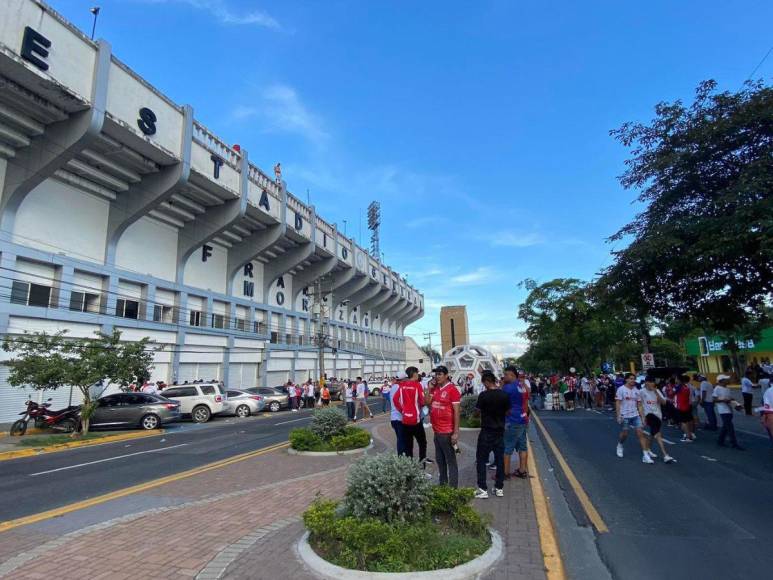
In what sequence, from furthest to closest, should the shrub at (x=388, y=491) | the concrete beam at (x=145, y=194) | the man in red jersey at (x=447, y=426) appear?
the concrete beam at (x=145, y=194) < the man in red jersey at (x=447, y=426) < the shrub at (x=388, y=491)

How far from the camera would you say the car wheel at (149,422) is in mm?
17516

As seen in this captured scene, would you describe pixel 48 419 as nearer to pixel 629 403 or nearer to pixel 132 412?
pixel 132 412

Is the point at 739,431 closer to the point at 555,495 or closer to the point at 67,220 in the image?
the point at 555,495

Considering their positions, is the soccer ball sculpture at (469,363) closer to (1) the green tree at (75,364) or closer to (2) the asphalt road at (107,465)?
(2) the asphalt road at (107,465)

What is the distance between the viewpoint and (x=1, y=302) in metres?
18.0

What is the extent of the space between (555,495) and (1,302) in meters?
20.6

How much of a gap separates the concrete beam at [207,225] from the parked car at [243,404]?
9.08 metres

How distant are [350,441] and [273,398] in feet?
58.3

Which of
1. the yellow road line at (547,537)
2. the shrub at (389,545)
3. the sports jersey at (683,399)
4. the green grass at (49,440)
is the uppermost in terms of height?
the sports jersey at (683,399)

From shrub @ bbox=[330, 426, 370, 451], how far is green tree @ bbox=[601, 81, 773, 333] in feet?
26.3

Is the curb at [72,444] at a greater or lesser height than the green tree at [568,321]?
lesser

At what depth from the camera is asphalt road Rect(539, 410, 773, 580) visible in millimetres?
4199

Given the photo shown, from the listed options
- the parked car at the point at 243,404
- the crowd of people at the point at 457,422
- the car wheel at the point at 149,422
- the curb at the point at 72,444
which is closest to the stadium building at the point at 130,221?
the car wheel at the point at 149,422

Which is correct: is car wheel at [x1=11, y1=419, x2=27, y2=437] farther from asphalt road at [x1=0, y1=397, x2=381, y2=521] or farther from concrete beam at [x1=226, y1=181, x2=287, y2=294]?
concrete beam at [x1=226, y1=181, x2=287, y2=294]
